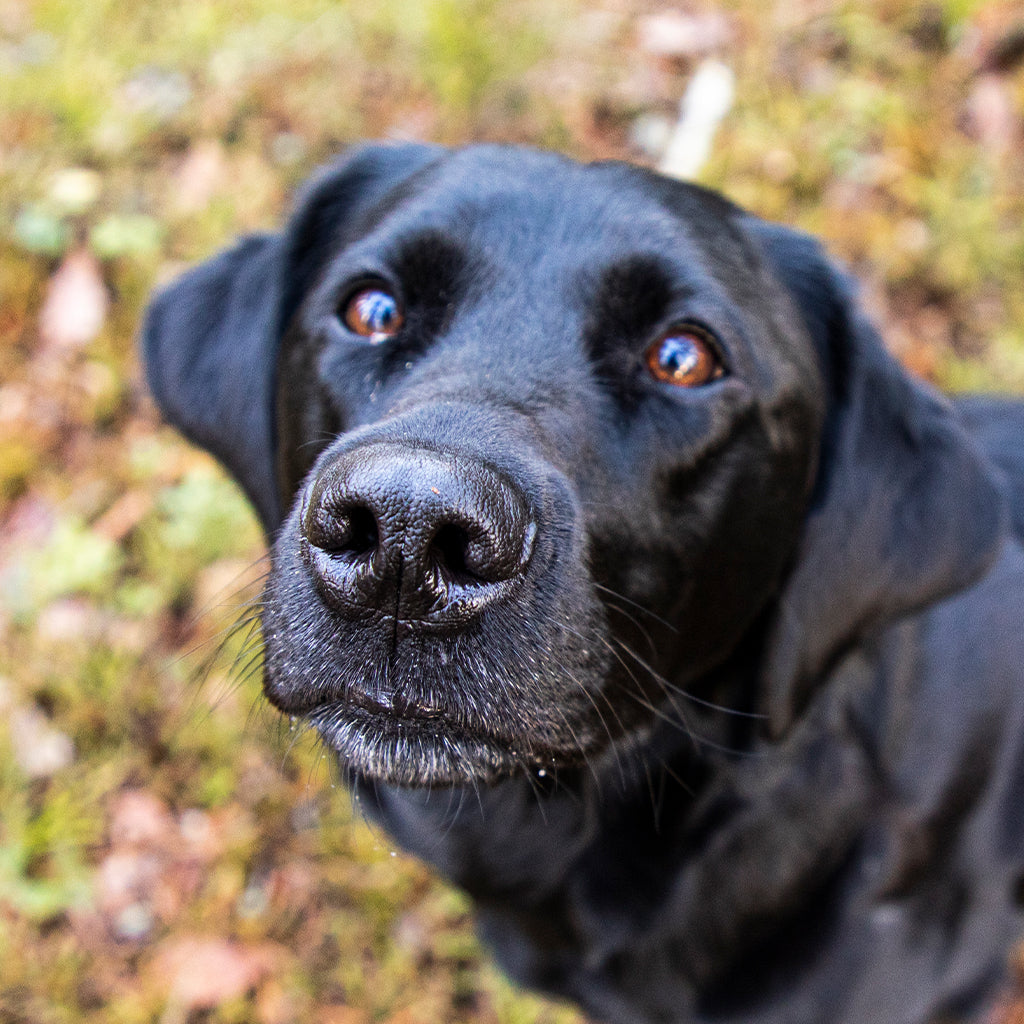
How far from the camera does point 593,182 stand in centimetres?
177

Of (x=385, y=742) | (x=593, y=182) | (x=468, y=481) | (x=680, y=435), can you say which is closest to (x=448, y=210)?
(x=593, y=182)

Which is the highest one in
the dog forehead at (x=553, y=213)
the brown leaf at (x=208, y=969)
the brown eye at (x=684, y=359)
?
the dog forehead at (x=553, y=213)

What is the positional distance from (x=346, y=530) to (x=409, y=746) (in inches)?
14.1

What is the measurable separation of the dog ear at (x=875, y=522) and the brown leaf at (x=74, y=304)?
107 inches

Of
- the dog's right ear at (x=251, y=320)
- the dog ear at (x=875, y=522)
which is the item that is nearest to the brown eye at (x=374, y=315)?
the dog's right ear at (x=251, y=320)

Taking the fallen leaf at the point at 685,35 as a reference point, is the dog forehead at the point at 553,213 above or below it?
above

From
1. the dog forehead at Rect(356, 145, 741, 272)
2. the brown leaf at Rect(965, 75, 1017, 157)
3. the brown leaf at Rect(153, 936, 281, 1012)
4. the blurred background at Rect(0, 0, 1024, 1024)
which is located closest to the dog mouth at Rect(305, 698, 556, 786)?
the dog forehead at Rect(356, 145, 741, 272)

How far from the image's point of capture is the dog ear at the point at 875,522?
5.96 feet

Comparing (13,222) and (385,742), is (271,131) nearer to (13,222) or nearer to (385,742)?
(13,222)

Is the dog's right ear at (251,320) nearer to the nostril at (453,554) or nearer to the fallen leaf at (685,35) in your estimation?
the nostril at (453,554)

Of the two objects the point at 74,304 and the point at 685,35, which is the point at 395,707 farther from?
the point at 685,35

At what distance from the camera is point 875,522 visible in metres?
1.85

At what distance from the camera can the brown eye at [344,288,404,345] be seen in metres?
1.71

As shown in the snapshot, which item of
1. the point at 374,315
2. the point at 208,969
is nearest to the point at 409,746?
the point at 374,315
